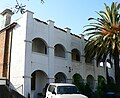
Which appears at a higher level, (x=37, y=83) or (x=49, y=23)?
(x=49, y=23)

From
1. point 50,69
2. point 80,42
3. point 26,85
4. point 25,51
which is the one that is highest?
point 80,42

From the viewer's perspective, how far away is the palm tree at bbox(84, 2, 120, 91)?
79.0ft

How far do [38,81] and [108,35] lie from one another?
31.1 feet

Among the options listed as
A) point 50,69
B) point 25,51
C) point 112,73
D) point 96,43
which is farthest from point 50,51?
point 112,73

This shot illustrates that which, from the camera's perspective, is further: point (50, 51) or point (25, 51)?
point (50, 51)

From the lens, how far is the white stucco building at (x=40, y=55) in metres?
22.4

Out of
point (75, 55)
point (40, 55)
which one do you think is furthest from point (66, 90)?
point (75, 55)

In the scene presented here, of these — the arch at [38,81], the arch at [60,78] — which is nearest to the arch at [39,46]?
the arch at [38,81]

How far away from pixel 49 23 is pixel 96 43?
19.5ft

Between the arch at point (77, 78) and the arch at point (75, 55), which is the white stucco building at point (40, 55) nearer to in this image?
the arch at point (77, 78)

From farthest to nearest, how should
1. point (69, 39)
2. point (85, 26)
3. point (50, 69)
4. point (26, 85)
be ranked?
1. point (69, 39)
2. point (85, 26)
3. point (50, 69)
4. point (26, 85)

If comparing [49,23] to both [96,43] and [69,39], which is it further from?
[96,43]

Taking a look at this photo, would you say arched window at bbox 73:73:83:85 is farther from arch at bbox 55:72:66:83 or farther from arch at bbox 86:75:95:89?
arch at bbox 86:75:95:89

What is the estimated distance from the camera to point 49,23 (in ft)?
85.3
